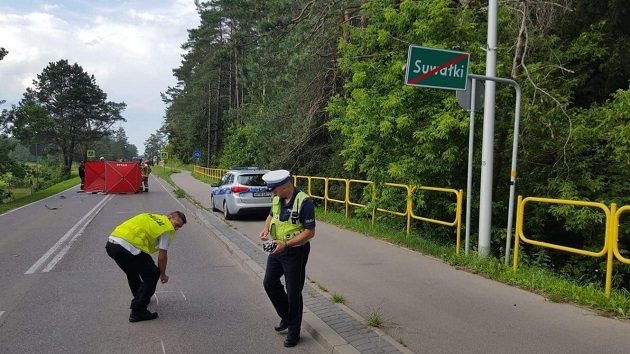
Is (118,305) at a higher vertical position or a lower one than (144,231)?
lower

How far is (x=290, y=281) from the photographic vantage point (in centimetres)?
460

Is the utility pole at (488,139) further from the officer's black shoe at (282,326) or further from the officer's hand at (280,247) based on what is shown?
the officer's hand at (280,247)

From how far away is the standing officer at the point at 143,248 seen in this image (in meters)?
5.31

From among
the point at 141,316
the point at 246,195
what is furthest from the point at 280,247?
the point at 246,195

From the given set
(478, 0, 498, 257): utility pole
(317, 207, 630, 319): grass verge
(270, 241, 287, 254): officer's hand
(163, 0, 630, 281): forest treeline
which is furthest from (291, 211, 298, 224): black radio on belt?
(163, 0, 630, 281): forest treeline

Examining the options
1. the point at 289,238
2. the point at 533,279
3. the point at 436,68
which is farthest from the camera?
the point at 436,68

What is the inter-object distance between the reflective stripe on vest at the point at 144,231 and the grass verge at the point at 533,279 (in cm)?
445

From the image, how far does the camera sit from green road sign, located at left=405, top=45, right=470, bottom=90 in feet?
23.9

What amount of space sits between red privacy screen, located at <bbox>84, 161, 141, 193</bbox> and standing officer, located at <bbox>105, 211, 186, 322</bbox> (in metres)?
24.2

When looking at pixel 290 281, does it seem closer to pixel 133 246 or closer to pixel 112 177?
pixel 133 246

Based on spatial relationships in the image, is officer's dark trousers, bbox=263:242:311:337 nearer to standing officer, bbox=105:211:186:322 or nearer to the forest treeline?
standing officer, bbox=105:211:186:322

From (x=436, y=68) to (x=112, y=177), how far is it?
24.5m

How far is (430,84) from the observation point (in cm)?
741

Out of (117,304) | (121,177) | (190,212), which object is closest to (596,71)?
(190,212)
